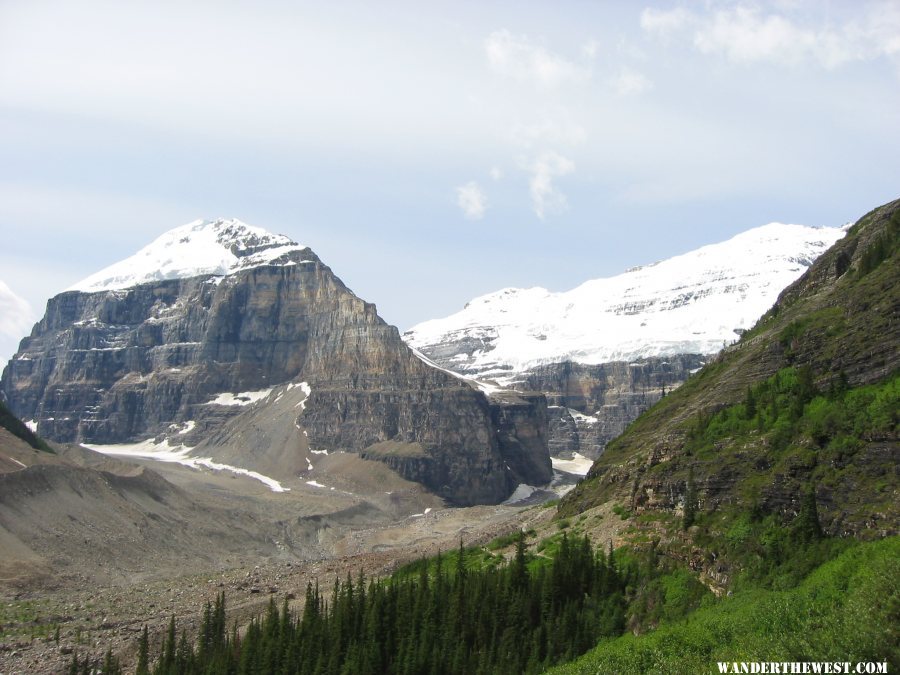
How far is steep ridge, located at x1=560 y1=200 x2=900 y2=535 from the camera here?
242 feet

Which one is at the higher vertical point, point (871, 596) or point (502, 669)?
point (871, 596)

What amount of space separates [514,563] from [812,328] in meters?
39.8

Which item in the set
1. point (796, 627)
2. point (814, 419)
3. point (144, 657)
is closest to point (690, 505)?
point (814, 419)

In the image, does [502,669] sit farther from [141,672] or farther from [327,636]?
[141,672]

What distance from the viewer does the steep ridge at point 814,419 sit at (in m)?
73.8

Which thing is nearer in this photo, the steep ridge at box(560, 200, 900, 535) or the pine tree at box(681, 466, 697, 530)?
the steep ridge at box(560, 200, 900, 535)

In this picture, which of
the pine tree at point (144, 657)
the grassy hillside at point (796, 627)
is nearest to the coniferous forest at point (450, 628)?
the pine tree at point (144, 657)

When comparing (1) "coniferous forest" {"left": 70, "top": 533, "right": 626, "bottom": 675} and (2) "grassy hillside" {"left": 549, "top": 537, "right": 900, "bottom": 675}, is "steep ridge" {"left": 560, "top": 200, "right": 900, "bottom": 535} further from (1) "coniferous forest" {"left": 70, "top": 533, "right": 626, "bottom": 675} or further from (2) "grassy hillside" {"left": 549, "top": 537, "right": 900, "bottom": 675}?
(1) "coniferous forest" {"left": 70, "top": 533, "right": 626, "bottom": 675}

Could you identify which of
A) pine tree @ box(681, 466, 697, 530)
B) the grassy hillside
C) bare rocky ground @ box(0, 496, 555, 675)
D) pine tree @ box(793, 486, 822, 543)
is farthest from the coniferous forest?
pine tree @ box(793, 486, 822, 543)

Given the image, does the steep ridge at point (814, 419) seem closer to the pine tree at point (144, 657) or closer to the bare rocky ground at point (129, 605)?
the bare rocky ground at point (129, 605)

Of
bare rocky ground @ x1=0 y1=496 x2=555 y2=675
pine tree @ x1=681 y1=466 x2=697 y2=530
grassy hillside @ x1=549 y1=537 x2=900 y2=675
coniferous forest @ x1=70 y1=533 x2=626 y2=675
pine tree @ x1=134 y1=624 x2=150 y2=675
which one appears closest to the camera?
grassy hillside @ x1=549 y1=537 x2=900 y2=675

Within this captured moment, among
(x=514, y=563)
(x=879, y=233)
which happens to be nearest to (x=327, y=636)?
(x=514, y=563)

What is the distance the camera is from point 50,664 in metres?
122

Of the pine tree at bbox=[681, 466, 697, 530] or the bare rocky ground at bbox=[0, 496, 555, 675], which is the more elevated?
the pine tree at bbox=[681, 466, 697, 530]
